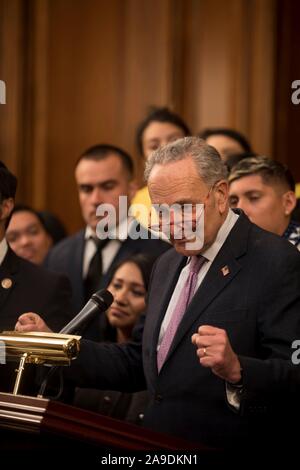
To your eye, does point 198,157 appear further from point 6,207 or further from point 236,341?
point 6,207

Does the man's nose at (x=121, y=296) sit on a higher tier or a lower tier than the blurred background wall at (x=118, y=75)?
lower

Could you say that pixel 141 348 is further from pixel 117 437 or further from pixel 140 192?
pixel 140 192

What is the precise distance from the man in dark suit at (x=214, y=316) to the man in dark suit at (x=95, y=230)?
1.16 metres

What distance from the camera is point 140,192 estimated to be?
400 cm

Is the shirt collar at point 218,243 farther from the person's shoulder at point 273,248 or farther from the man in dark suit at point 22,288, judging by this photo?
the man in dark suit at point 22,288

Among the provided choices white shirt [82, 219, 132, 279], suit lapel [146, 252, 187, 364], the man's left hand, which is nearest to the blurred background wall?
white shirt [82, 219, 132, 279]

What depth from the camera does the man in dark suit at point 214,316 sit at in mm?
2211

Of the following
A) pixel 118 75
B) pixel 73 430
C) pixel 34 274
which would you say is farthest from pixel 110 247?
pixel 73 430

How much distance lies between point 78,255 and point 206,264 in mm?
1443

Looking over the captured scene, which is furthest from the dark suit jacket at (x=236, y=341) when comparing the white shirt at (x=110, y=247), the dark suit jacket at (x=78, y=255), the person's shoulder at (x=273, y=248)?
the white shirt at (x=110, y=247)

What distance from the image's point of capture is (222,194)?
7.79 feet

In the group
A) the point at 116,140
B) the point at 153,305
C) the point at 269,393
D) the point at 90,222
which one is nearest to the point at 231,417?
the point at 269,393

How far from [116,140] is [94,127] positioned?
0.17 m

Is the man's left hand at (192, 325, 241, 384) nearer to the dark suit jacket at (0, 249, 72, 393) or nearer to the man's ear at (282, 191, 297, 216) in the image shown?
the dark suit jacket at (0, 249, 72, 393)
